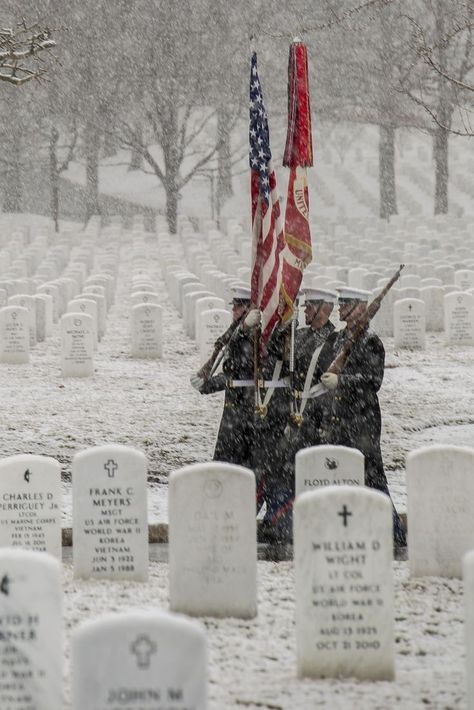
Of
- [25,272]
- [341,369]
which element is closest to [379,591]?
[341,369]

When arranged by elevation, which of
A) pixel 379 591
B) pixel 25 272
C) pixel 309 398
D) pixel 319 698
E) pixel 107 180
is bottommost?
pixel 319 698

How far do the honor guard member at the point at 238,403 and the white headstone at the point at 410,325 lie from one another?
6.96m

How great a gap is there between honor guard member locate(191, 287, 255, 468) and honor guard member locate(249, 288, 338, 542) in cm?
14

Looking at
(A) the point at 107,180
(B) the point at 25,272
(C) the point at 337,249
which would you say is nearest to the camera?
(B) the point at 25,272

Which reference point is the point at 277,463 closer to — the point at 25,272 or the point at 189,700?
the point at 189,700

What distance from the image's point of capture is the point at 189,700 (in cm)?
463

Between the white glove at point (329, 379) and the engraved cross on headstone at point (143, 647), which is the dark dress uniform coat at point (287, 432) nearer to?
the white glove at point (329, 379)

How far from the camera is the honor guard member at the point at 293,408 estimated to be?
8891 mm

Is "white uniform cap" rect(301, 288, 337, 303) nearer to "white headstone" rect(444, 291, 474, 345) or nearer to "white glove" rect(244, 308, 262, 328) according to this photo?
"white glove" rect(244, 308, 262, 328)

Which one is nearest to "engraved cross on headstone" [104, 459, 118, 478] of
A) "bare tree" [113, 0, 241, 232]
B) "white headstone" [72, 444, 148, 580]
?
"white headstone" [72, 444, 148, 580]

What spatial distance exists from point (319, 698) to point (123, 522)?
2.30 m


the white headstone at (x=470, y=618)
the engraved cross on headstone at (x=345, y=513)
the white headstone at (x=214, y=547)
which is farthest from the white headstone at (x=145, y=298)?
the white headstone at (x=470, y=618)

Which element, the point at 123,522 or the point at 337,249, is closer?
the point at 123,522

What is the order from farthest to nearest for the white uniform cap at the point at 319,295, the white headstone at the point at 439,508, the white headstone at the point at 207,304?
the white headstone at the point at 207,304 → the white uniform cap at the point at 319,295 → the white headstone at the point at 439,508
